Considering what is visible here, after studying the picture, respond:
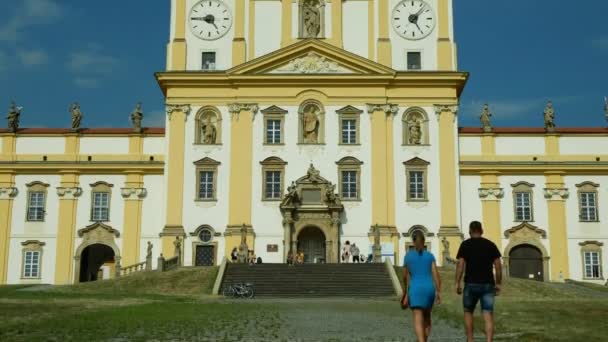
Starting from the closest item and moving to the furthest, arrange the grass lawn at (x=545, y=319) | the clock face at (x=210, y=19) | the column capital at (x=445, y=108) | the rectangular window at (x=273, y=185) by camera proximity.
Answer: the grass lawn at (x=545, y=319), the rectangular window at (x=273, y=185), the column capital at (x=445, y=108), the clock face at (x=210, y=19)

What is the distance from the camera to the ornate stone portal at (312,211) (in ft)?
150

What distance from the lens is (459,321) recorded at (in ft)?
64.7

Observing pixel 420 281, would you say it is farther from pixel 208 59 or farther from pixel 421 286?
pixel 208 59

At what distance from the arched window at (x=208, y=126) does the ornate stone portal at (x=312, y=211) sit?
223 inches

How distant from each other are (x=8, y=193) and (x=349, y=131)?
70.3 feet

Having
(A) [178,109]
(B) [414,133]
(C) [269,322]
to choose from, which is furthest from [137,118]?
(C) [269,322]

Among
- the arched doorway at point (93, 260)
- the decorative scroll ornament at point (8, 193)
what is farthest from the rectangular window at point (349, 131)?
the decorative scroll ornament at point (8, 193)

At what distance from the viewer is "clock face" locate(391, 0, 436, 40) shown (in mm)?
49094

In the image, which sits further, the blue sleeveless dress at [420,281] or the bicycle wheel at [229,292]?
the bicycle wheel at [229,292]

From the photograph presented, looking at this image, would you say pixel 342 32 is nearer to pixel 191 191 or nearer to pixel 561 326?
pixel 191 191

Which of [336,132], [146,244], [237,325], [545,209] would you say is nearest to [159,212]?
[146,244]

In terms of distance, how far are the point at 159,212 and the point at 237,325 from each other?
3138cm

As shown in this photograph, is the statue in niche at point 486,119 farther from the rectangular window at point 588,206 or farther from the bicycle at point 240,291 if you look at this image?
the bicycle at point 240,291

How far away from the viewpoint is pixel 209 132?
157ft
